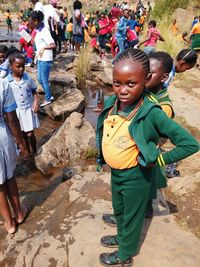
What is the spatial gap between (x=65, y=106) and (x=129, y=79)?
176 inches

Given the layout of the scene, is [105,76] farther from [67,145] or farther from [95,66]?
[67,145]

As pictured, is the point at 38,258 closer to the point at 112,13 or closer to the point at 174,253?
the point at 174,253

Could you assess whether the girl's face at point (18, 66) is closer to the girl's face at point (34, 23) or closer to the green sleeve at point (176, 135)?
the girl's face at point (34, 23)


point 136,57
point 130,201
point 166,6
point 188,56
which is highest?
point 136,57

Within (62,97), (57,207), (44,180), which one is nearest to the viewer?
(57,207)

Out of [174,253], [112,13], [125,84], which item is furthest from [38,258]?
[112,13]

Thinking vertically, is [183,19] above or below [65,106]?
above

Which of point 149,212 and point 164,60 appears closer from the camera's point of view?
point 164,60

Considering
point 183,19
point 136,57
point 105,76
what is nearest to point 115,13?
point 105,76

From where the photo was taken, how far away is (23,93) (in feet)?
13.3

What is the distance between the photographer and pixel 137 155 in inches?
74.5

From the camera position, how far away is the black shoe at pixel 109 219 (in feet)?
8.90

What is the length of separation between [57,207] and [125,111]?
1.68m

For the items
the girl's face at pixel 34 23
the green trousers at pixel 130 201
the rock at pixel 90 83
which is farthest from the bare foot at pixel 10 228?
the rock at pixel 90 83
